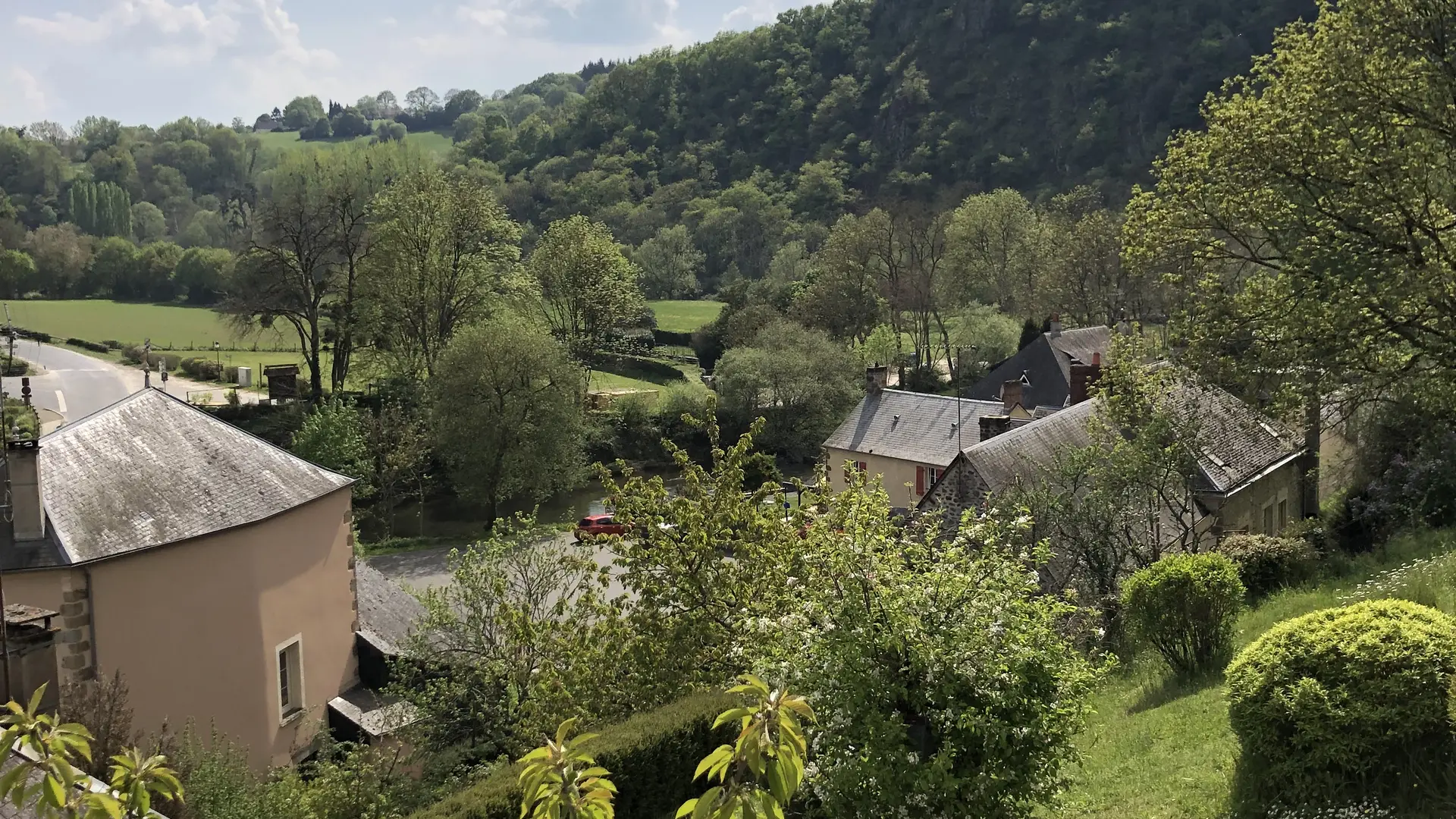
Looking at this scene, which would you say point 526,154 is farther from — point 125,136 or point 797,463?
point 797,463

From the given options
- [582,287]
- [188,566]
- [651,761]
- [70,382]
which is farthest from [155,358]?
[651,761]

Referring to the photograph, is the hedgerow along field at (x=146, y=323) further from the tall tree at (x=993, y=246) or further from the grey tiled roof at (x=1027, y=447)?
the grey tiled roof at (x=1027, y=447)

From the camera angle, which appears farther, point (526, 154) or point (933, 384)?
point (526, 154)

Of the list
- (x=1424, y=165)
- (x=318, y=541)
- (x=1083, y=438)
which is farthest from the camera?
(x=1083, y=438)

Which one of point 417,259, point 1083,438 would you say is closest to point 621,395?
point 417,259

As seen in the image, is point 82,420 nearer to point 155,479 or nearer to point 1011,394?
point 155,479

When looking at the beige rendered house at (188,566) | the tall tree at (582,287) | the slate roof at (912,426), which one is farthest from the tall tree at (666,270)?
the beige rendered house at (188,566)

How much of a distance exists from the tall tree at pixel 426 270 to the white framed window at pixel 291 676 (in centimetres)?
2575

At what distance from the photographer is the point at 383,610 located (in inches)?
790

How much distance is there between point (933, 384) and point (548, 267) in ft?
67.1

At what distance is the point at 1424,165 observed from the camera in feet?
45.1

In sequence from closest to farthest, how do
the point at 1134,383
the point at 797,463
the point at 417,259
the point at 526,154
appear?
the point at 1134,383
the point at 417,259
the point at 797,463
the point at 526,154

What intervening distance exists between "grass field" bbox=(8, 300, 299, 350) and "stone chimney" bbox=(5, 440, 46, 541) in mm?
43287

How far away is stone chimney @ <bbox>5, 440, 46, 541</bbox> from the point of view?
42.6ft
